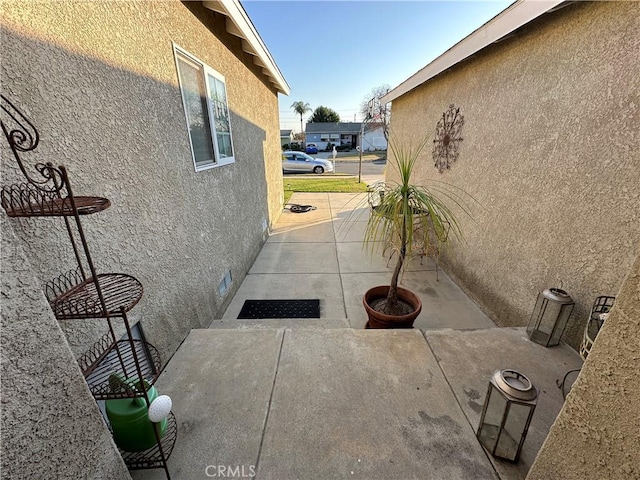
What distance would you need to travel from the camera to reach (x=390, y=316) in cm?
236

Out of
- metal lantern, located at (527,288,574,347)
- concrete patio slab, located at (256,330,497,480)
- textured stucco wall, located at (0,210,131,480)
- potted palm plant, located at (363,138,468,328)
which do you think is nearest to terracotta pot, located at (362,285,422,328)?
potted palm plant, located at (363,138,468,328)

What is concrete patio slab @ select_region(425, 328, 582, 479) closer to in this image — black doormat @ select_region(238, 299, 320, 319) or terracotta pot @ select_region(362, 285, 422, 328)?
terracotta pot @ select_region(362, 285, 422, 328)

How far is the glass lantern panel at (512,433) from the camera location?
1176mm

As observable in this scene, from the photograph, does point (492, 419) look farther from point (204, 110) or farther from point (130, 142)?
point (204, 110)

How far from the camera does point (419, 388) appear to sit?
1645 millimetres

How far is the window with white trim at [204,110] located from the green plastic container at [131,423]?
205 centimetres

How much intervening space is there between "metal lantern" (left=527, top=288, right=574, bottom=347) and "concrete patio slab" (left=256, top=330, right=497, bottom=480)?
36.2 inches

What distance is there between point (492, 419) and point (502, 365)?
0.69m

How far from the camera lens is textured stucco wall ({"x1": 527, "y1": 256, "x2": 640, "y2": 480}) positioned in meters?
0.74

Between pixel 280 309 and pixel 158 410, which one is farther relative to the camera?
pixel 280 309

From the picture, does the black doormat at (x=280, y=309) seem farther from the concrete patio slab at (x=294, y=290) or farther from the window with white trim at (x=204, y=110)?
the window with white trim at (x=204, y=110)

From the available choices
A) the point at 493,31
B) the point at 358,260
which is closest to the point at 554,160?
the point at 493,31

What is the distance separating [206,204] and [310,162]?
14505 mm

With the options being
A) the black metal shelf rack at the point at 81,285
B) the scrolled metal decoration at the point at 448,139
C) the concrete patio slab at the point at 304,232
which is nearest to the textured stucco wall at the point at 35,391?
the black metal shelf rack at the point at 81,285
